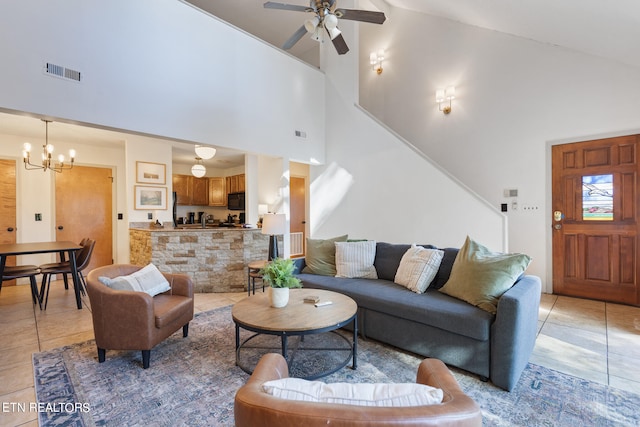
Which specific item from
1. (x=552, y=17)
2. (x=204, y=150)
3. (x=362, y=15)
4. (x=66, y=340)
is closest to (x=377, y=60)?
(x=552, y=17)

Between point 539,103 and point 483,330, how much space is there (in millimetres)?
3909

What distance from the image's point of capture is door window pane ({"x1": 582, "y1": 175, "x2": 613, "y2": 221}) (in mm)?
3959

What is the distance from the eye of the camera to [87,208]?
568 centimetres

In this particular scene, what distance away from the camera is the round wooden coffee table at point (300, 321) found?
2.03m

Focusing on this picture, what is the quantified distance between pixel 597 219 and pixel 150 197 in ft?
22.8

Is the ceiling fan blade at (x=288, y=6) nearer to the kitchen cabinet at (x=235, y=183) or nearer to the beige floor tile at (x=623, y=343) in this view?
the beige floor tile at (x=623, y=343)

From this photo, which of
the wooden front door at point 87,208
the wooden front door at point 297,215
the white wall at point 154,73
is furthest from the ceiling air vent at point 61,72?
the wooden front door at point 297,215

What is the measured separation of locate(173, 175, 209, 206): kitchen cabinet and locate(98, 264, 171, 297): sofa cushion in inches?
192

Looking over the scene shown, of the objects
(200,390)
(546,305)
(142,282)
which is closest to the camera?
(200,390)

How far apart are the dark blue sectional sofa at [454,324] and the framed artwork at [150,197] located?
399cm

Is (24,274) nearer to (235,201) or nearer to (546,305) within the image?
(235,201)

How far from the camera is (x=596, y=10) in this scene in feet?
9.98

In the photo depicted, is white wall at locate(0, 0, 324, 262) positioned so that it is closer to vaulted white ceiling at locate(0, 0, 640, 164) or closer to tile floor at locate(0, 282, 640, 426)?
vaulted white ceiling at locate(0, 0, 640, 164)

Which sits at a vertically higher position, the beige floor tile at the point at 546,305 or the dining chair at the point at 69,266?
the dining chair at the point at 69,266
